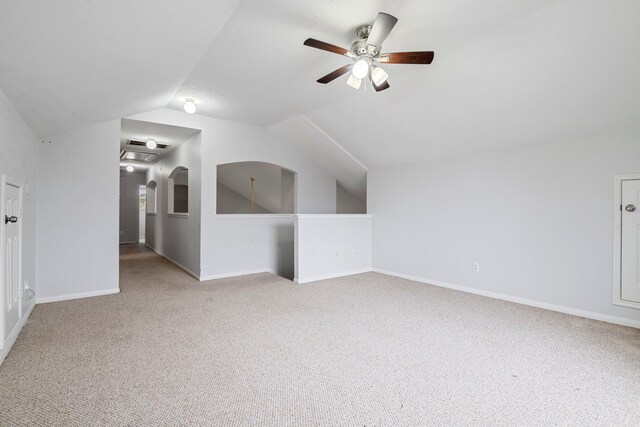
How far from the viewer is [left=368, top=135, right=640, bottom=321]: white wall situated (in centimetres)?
318

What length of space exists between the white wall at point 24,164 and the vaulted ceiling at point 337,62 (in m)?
0.15

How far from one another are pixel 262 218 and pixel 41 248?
2.95 metres

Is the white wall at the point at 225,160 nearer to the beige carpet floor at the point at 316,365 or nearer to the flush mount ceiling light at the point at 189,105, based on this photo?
the flush mount ceiling light at the point at 189,105

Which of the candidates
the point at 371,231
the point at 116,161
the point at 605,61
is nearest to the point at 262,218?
the point at 371,231

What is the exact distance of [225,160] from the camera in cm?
516

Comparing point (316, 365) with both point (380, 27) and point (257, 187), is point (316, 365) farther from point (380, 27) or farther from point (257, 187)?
point (257, 187)

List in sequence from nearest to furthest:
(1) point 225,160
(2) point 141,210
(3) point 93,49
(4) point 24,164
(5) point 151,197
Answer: (3) point 93,49 < (4) point 24,164 < (1) point 225,160 < (5) point 151,197 < (2) point 141,210

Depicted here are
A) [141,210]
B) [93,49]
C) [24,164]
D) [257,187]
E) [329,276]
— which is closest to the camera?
[93,49]

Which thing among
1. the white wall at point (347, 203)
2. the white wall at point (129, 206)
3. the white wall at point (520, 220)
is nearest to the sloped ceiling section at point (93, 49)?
the white wall at point (520, 220)

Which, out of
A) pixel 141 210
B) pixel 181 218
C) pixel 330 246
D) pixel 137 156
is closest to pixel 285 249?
pixel 330 246

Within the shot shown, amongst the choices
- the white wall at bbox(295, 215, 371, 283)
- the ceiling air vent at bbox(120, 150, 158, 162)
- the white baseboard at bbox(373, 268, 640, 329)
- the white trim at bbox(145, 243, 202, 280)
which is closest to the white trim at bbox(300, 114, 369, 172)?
the white wall at bbox(295, 215, 371, 283)

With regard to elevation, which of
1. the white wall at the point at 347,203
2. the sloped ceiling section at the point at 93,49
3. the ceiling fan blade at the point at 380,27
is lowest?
the white wall at the point at 347,203

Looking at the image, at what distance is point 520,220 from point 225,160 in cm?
433

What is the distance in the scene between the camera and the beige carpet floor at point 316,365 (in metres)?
1.71
